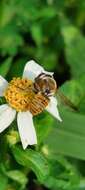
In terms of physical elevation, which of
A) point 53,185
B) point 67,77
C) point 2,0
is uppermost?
point 2,0

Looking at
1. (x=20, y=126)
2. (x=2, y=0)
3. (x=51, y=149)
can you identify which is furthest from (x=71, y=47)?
(x=20, y=126)

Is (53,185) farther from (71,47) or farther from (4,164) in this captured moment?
(71,47)

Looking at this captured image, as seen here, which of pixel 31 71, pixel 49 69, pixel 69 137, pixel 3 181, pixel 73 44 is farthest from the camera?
→ pixel 73 44

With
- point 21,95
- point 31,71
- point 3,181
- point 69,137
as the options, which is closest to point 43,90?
point 21,95

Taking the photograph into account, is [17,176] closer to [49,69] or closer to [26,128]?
[26,128]

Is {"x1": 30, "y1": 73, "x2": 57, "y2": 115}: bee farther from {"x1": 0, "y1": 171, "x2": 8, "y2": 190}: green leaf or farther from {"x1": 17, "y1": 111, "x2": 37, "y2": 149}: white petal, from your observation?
{"x1": 0, "y1": 171, "x2": 8, "y2": 190}: green leaf

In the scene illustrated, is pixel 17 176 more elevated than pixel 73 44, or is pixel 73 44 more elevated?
pixel 73 44

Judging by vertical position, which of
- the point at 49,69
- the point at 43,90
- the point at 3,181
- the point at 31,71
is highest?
the point at 49,69

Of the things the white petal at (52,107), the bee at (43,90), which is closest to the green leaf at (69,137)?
the white petal at (52,107)
